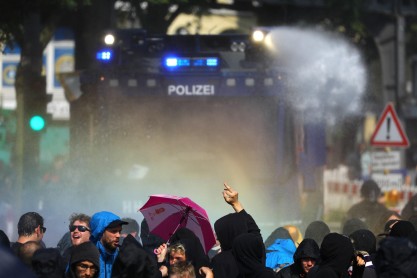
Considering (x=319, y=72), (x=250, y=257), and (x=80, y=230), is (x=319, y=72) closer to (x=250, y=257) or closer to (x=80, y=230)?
(x=80, y=230)

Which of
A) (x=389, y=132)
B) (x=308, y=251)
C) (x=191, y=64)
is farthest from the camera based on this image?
(x=389, y=132)

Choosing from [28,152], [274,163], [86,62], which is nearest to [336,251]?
[274,163]

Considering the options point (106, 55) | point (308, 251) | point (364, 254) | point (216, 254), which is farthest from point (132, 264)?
point (106, 55)

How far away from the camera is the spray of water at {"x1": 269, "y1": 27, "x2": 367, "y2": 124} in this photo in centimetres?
1524

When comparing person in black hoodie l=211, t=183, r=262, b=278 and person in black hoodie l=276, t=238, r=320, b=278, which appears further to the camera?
person in black hoodie l=276, t=238, r=320, b=278

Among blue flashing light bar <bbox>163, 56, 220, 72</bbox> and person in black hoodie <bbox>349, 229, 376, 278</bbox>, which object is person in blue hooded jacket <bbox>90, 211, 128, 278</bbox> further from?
blue flashing light bar <bbox>163, 56, 220, 72</bbox>

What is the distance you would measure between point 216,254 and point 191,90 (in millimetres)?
6208

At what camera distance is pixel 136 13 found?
21781mm

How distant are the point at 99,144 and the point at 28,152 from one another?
10.5 feet

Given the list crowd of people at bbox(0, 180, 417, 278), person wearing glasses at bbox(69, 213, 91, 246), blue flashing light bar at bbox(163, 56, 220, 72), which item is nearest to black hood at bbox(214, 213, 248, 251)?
crowd of people at bbox(0, 180, 417, 278)

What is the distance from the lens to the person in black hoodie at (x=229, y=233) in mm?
8359

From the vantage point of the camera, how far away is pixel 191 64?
15.1m

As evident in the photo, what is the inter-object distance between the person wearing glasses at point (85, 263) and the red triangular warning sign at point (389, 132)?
1223cm

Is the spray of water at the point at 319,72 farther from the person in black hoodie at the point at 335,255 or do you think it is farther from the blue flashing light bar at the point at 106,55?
the person in black hoodie at the point at 335,255
